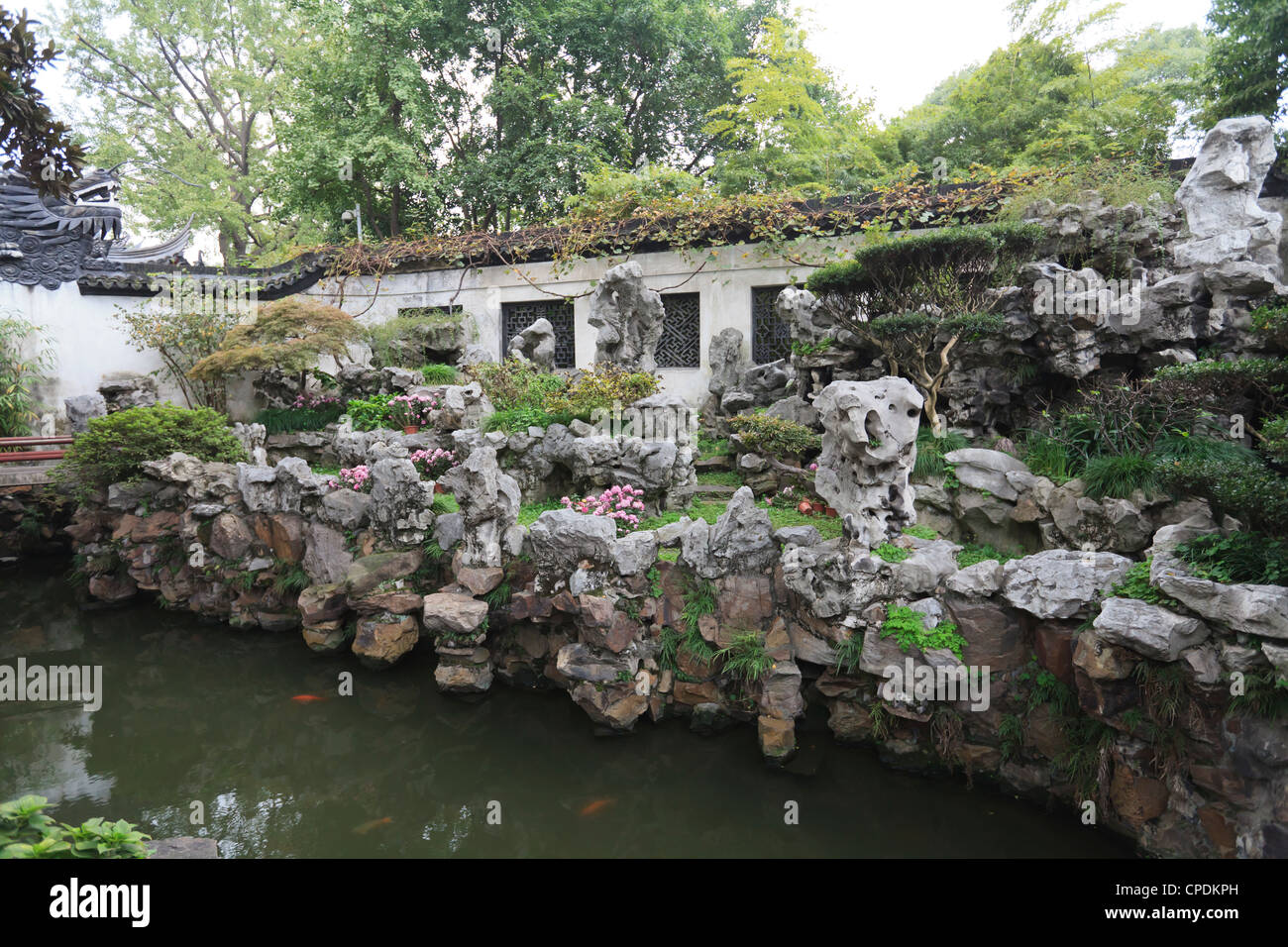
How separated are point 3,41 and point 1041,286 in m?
8.71

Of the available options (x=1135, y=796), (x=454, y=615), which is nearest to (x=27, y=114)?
(x=454, y=615)

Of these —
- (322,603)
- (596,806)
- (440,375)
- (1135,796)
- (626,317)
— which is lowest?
(596,806)

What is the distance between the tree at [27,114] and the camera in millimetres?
3963

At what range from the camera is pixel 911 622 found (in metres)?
5.82

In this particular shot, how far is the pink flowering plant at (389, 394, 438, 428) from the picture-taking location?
10.8 m

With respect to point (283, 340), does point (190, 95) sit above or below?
above

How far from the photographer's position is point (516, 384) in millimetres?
11086

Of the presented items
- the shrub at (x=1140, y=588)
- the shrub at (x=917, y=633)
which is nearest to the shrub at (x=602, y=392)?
the shrub at (x=917, y=633)

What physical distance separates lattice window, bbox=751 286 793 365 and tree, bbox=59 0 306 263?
17.0 metres

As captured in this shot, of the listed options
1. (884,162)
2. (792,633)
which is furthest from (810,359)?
(884,162)

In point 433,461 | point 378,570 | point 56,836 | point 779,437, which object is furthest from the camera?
point 433,461

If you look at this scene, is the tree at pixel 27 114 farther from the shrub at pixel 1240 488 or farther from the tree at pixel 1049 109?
the tree at pixel 1049 109

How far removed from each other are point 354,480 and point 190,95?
2122 cm

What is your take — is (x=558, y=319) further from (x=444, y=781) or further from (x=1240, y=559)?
(x=1240, y=559)
